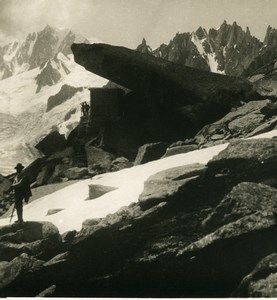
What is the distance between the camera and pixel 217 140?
23.8ft

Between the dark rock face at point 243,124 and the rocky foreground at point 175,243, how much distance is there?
153 centimetres

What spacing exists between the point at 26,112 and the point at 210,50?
24.8m

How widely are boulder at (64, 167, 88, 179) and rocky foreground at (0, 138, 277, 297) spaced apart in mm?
2405

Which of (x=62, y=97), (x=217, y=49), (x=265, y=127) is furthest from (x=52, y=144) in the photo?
(x=62, y=97)

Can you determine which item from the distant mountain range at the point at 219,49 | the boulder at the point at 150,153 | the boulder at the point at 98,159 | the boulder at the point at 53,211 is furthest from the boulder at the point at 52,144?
the distant mountain range at the point at 219,49

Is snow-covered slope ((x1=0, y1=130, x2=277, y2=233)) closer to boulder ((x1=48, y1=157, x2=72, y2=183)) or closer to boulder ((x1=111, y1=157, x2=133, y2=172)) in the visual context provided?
boulder ((x1=111, y1=157, x2=133, y2=172))

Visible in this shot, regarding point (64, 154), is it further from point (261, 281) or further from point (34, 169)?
point (261, 281)

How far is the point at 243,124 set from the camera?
7.45m

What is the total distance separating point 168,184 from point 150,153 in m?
2.06

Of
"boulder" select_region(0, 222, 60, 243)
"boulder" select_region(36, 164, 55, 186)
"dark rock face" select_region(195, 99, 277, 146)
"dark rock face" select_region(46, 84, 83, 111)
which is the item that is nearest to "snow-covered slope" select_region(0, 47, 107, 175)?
"dark rock face" select_region(46, 84, 83, 111)

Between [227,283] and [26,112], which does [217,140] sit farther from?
[26,112]

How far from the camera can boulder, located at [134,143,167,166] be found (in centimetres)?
748

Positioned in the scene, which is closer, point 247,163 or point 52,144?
point 247,163

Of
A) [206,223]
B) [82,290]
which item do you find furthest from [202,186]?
[82,290]
